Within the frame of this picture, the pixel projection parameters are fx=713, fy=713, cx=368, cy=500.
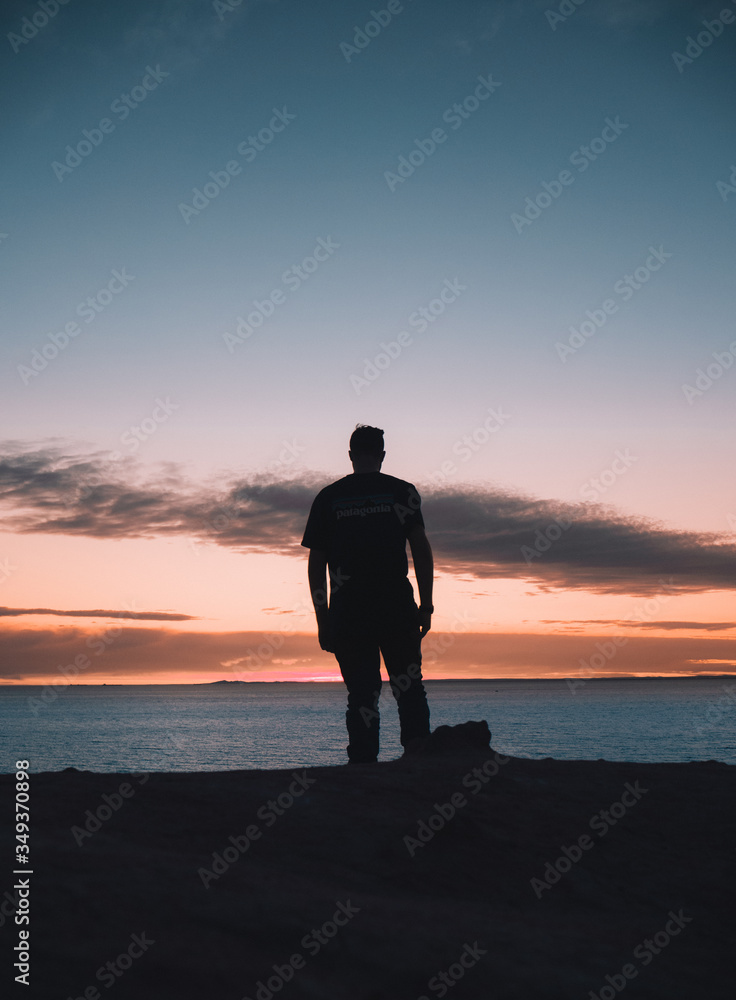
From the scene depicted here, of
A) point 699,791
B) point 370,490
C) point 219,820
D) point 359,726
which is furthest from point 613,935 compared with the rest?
point 370,490

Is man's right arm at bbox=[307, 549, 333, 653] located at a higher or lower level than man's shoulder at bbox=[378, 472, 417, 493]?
lower

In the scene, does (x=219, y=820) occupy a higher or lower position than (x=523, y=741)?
higher

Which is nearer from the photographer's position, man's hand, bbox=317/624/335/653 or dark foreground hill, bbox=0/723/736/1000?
dark foreground hill, bbox=0/723/736/1000

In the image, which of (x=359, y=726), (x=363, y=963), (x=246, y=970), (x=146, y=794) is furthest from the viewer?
(x=359, y=726)

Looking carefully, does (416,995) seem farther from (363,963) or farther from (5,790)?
(5,790)

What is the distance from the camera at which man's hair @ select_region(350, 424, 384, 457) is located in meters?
5.83

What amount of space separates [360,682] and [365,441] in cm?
191

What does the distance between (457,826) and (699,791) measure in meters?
2.06

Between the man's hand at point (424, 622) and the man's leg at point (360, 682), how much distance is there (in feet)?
1.20

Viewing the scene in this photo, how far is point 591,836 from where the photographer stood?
399 cm

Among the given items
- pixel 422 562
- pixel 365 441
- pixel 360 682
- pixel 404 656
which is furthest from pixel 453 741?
pixel 365 441

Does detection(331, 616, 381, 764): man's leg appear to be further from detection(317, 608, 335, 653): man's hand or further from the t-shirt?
the t-shirt

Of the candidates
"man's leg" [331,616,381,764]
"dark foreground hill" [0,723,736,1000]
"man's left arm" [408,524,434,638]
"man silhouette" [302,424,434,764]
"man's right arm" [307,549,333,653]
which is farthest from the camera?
"man's left arm" [408,524,434,638]

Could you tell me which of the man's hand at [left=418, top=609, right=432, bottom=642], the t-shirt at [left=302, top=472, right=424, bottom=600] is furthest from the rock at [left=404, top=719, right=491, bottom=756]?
the t-shirt at [left=302, top=472, right=424, bottom=600]
